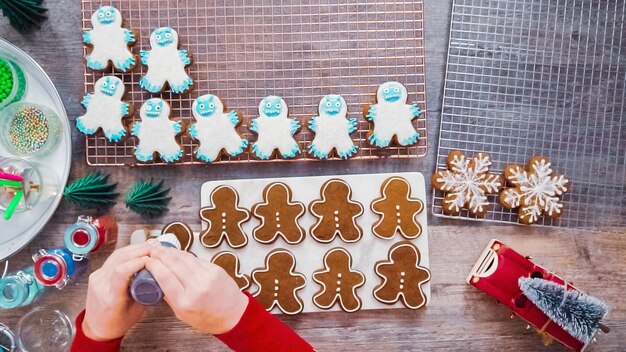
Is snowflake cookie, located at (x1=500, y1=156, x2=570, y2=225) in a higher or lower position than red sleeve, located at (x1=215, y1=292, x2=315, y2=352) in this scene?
higher

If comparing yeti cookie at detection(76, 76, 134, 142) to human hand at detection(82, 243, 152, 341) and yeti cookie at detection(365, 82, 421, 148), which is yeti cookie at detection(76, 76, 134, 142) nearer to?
human hand at detection(82, 243, 152, 341)

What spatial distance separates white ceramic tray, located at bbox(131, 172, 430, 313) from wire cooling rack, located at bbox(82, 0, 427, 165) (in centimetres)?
8

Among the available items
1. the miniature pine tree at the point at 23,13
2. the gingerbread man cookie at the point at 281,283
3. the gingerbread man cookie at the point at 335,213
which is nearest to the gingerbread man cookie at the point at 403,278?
the gingerbread man cookie at the point at 335,213

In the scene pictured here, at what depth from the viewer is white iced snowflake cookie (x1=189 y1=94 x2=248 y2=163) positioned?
1.62 m

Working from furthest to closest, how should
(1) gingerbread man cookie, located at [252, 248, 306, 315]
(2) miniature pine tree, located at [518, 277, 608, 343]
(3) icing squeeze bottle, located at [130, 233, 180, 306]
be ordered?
(1) gingerbread man cookie, located at [252, 248, 306, 315] < (2) miniature pine tree, located at [518, 277, 608, 343] < (3) icing squeeze bottle, located at [130, 233, 180, 306]

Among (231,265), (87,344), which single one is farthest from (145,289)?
(231,265)

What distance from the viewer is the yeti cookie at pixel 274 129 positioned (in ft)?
5.32

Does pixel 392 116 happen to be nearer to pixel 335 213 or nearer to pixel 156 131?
pixel 335 213

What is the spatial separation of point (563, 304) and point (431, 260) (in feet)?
1.20

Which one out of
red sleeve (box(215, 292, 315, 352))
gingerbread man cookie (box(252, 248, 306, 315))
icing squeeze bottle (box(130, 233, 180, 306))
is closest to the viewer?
icing squeeze bottle (box(130, 233, 180, 306))

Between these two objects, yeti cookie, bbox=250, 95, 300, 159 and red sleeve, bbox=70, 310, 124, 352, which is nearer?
red sleeve, bbox=70, 310, 124, 352

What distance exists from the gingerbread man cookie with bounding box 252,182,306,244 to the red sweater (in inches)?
11.2

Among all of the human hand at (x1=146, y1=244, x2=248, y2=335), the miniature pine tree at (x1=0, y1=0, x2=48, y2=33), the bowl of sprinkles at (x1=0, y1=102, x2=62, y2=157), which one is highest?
the miniature pine tree at (x1=0, y1=0, x2=48, y2=33)

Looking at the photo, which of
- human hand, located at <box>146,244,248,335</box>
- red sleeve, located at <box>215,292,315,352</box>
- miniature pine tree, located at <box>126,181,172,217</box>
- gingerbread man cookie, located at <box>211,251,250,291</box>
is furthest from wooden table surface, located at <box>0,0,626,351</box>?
human hand, located at <box>146,244,248,335</box>
